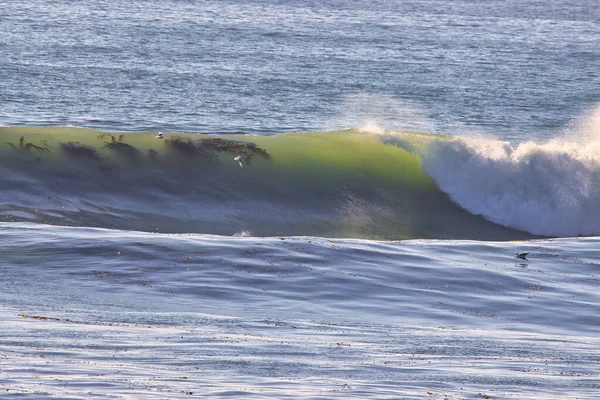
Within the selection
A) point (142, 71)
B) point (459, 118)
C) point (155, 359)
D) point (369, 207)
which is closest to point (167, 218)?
Answer: point (369, 207)

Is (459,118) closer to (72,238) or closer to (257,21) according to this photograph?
(72,238)

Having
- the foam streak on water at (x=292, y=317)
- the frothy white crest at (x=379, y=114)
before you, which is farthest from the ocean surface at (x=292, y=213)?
the frothy white crest at (x=379, y=114)

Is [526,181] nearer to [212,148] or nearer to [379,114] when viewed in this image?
[212,148]

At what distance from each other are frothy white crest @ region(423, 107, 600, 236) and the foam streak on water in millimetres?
5289

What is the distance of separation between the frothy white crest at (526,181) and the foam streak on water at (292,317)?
5289 mm

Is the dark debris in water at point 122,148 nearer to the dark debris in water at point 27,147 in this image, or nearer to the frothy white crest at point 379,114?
the dark debris in water at point 27,147

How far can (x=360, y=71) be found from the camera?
134 ft

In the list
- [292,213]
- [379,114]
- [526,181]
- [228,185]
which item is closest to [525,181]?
[526,181]

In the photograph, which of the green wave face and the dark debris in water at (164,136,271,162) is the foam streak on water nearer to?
the green wave face

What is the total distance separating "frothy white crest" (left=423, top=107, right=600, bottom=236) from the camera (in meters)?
22.9

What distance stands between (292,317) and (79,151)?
42.9 feet

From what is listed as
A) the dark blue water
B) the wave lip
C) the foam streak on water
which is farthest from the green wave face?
the foam streak on water

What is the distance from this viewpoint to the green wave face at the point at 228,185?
67.1 feet

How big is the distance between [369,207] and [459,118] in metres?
10.8
